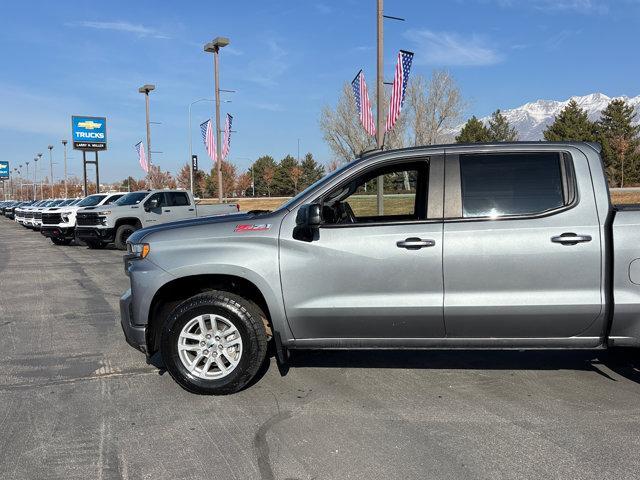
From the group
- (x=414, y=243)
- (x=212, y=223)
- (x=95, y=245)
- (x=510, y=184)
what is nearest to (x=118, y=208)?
(x=95, y=245)

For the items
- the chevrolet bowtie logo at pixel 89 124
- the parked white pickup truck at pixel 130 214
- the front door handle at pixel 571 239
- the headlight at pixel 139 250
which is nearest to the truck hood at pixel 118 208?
the parked white pickup truck at pixel 130 214

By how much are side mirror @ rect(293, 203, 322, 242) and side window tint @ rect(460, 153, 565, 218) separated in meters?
1.11

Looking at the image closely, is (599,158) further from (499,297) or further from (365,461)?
(365,461)

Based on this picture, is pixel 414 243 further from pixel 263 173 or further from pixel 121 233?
pixel 263 173

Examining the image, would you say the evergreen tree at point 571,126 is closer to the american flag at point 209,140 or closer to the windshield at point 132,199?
the american flag at point 209,140

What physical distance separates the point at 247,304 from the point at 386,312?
1.09m

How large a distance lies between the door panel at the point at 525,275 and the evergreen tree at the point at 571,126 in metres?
57.6

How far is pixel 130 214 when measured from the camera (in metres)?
17.2

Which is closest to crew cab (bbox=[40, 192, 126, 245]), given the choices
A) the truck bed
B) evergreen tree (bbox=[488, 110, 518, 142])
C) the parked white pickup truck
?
the parked white pickup truck

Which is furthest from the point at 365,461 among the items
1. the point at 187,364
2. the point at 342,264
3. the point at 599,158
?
the point at 599,158

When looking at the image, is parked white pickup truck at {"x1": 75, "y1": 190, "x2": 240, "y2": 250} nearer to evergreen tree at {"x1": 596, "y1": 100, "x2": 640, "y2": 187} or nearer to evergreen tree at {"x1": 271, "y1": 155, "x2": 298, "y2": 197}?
evergreen tree at {"x1": 596, "y1": 100, "x2": 640, "y2": 187}

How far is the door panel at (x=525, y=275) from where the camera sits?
162 inches

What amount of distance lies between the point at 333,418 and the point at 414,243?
1.39 metres

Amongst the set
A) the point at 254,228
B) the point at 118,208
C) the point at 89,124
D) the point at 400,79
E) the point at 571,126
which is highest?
the point at 571,126
